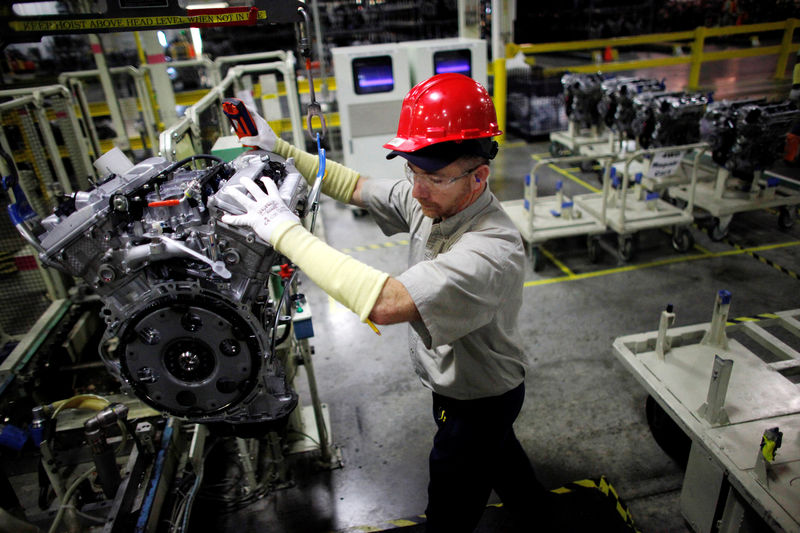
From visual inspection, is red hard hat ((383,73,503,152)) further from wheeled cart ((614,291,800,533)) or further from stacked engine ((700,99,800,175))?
stacked engine ((700,99,800,175))

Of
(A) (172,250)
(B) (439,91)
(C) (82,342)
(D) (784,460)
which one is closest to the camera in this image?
(A) (172,250)

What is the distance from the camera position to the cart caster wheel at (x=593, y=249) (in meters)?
5.93

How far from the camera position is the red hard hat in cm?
193

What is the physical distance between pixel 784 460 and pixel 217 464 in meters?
3.27

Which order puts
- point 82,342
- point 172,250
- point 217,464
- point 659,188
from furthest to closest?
point 659,188
point 82,342
point 217,464
point 172,250

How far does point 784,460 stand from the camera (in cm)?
244

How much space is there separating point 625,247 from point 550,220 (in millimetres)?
888

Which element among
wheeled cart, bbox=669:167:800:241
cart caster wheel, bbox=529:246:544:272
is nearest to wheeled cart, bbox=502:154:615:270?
cart caster wheel, bbox=529:246:544:272

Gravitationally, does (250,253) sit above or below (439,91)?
below

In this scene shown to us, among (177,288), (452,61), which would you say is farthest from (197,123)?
(452,61)

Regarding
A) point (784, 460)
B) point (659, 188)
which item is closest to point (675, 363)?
point (784, 460)

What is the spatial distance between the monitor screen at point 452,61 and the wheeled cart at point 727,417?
16.7ft

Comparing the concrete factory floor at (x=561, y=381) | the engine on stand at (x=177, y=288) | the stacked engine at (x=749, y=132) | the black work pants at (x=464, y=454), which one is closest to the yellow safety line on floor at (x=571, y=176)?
the concrete factory floor at (x=561, y=381)

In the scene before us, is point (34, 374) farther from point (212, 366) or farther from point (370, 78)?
A: point (370, 78)
